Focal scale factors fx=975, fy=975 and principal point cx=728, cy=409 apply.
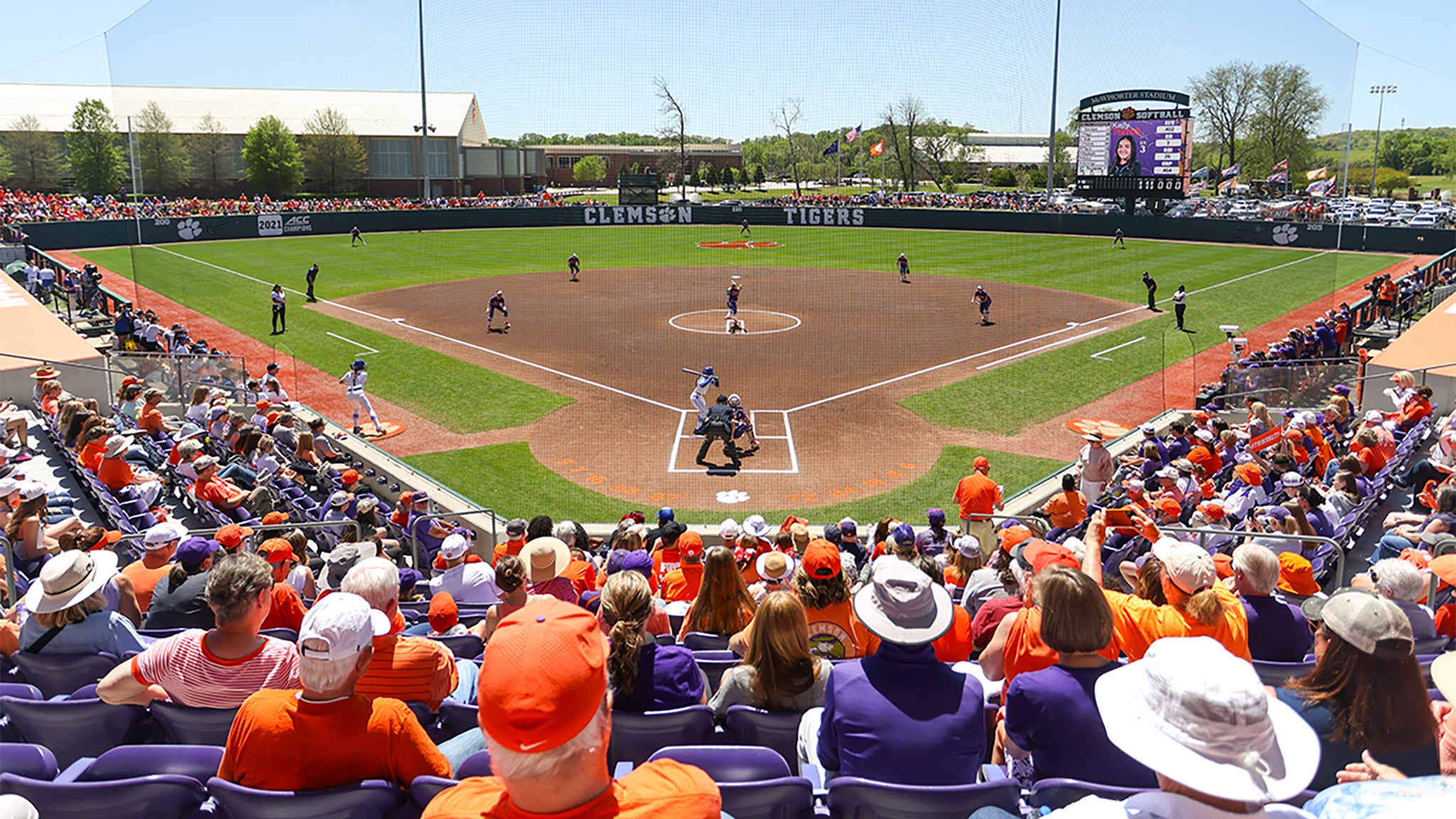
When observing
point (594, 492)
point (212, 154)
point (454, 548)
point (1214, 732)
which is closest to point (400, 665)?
point (1214, 732)

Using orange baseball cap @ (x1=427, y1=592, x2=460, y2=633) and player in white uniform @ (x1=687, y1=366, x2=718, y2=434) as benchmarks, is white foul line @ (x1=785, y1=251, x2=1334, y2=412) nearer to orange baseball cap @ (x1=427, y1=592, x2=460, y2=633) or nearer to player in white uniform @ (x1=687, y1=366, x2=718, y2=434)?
player in white uniform @ (x1=687, y1=366, x2=718, y2=434)

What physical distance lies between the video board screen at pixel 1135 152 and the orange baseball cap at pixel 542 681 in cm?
6332

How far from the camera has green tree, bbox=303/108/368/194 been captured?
281 ft

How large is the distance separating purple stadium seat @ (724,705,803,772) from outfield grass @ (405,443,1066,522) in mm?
11063

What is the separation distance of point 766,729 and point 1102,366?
2417 cm

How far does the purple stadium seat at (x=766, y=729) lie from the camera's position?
4645 mm

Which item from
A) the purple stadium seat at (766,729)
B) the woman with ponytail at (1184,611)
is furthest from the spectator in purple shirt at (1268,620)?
the purple stadium seat at (766,729)

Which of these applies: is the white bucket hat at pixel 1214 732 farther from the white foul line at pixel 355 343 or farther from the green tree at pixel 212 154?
the green tree at pixel 212 154

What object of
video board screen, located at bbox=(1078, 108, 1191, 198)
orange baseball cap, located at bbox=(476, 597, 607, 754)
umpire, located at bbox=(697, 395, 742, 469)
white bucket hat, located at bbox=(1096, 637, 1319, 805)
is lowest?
umpire, located at bbox=(697, 395, 742, 469)

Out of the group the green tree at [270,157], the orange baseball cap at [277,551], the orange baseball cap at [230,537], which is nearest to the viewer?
the orange baseball cap at [230,537]

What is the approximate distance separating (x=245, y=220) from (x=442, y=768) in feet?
204

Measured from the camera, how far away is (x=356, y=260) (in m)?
48.6

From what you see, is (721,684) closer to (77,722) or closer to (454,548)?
(77,722)

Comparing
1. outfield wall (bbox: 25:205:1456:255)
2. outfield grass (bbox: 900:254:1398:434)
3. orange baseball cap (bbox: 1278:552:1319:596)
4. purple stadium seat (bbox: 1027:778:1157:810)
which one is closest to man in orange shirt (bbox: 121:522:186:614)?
purple stadium seat (bbox: 1027:778:1157:810)
